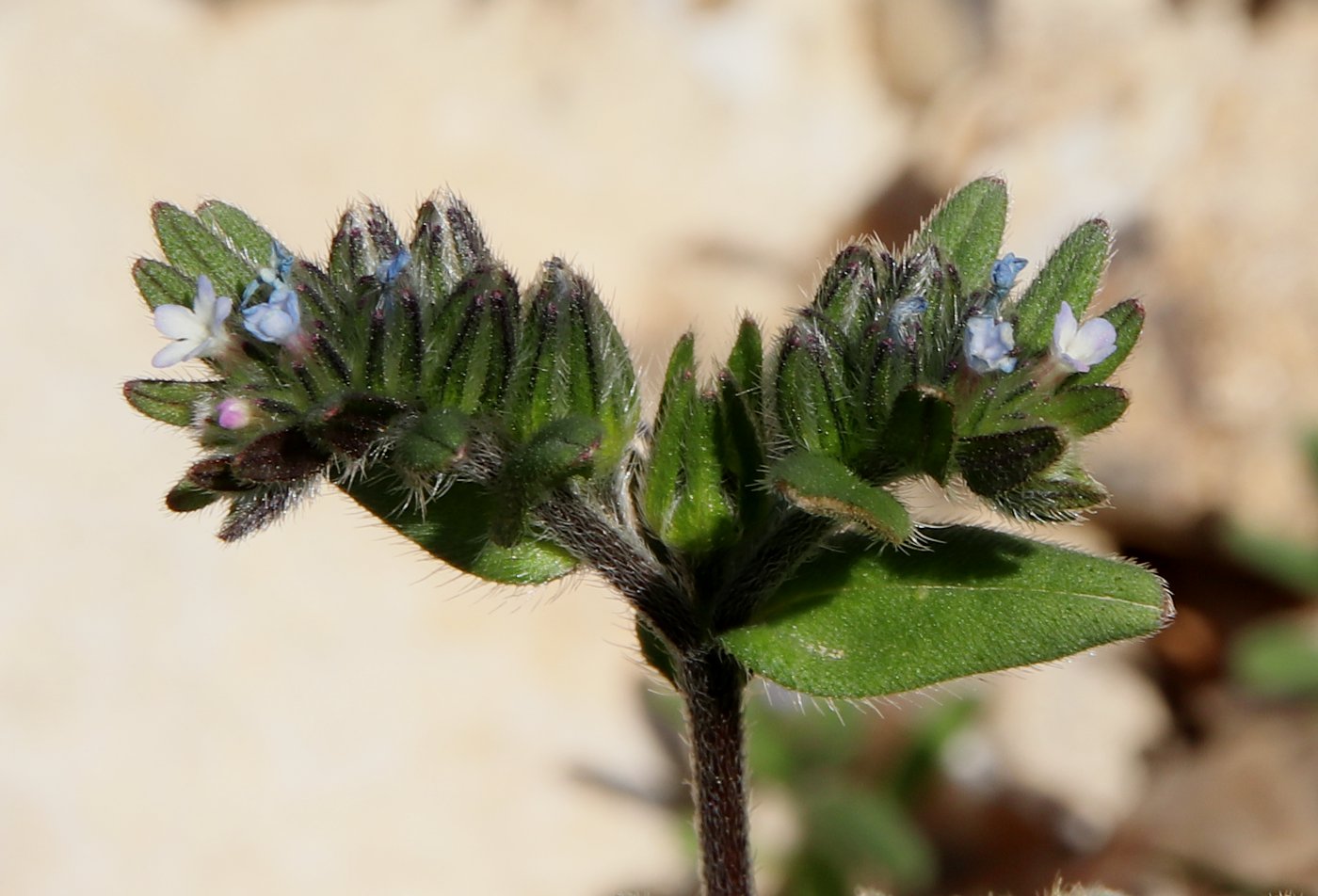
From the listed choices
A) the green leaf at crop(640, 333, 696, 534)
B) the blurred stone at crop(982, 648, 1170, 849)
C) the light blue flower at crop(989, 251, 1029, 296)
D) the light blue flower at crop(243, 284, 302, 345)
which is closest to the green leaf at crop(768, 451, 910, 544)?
the green leaf at crop(640, 333, 696, 534)

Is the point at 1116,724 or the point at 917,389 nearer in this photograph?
the point at 917,389

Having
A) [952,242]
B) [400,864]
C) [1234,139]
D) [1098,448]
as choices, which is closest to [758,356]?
[952,242]

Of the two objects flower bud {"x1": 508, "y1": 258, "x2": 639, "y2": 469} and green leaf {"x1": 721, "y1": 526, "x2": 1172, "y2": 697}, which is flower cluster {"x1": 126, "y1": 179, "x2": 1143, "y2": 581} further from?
green leaf {"x1": 721, "y1": 526, "x2": 1172, "y2": 697}

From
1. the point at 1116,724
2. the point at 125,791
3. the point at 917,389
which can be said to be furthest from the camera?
the point at 1116,724

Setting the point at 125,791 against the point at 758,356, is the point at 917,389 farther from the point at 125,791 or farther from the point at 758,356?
the point at 125,791

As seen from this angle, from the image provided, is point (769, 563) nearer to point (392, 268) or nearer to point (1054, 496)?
point (1054, 496)

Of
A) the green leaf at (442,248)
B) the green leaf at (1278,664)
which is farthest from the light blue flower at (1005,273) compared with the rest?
the green leaf at (1278,664)
